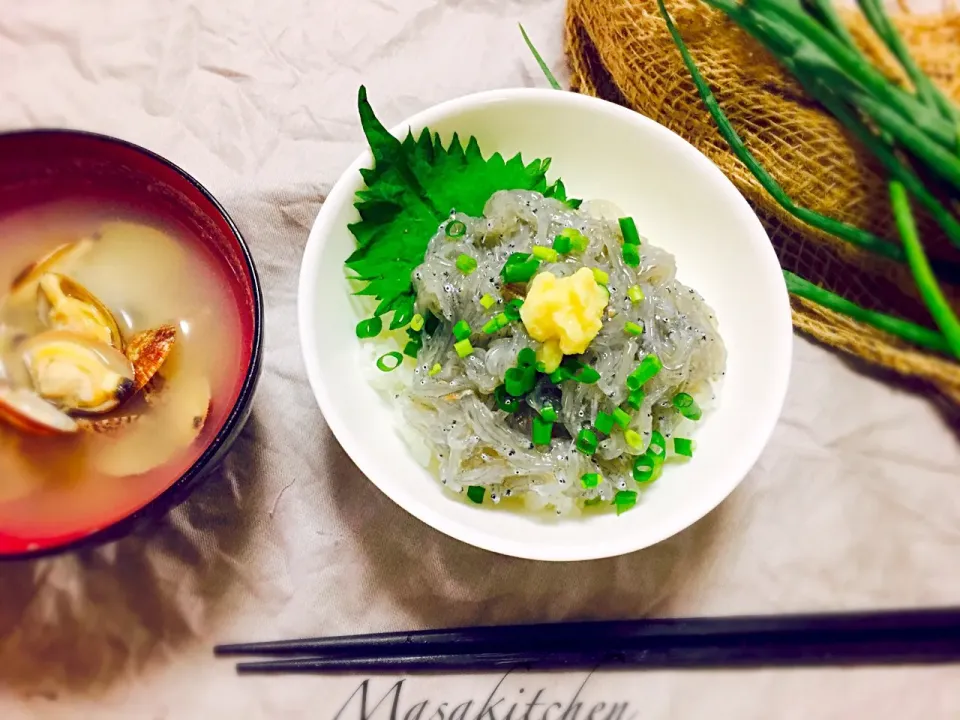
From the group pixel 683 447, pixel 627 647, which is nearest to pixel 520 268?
pixel 683 447

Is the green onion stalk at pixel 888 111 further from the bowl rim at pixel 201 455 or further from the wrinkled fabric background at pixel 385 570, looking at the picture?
the bowl rim at pixel 201 455

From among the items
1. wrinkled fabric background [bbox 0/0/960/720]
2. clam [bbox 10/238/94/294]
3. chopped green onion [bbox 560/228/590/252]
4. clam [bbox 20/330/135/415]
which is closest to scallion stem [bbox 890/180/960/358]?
wrinkled fabric background [bbox 0/0/960/720]

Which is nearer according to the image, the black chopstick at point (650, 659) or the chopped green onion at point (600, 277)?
the chopped green onion at point (600, 277)

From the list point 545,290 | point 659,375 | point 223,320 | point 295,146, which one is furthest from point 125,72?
point 659,375

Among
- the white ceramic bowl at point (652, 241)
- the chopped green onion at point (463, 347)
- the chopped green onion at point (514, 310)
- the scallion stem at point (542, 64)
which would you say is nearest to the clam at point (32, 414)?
the white ceramic bowl at point (652, 241)

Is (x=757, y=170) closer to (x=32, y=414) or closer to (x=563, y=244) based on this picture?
(x=563, y=244)

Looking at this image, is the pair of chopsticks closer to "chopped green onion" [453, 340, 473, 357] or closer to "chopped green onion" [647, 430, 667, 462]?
"chopped green onion" [647, 430, 667, 462]
